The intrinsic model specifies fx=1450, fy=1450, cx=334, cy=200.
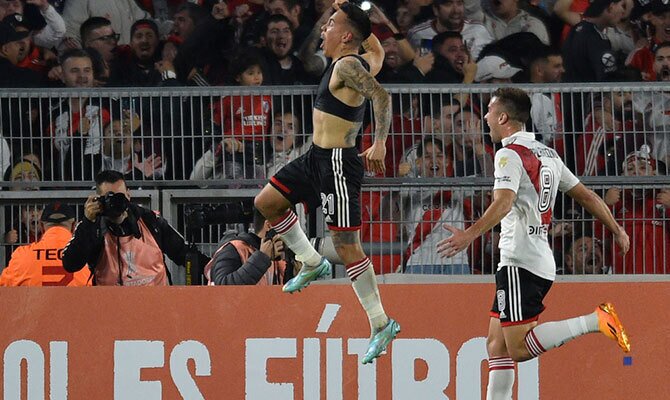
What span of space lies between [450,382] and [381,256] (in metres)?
1.11

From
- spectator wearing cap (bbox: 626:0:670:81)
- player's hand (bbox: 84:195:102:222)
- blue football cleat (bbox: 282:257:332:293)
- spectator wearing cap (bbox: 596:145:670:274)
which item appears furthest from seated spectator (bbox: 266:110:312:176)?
spectator wearing cap (bbox: 626:0:670:81)

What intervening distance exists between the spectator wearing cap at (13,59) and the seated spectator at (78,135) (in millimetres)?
1806

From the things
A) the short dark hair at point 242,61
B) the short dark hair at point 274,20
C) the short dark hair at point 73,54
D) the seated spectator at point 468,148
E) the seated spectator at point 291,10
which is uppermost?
the seated spectator at point 291,10

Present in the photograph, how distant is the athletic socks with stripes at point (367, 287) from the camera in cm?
928

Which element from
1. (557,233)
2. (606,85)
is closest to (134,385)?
(557,233)

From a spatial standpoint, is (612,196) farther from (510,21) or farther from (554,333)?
(510,21)

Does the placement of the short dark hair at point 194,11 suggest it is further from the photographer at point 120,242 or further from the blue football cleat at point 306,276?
the blue football cleat at point 306,276

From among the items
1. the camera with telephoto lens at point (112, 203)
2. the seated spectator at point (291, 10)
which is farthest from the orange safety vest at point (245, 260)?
the seated spectator at point (291, 10)

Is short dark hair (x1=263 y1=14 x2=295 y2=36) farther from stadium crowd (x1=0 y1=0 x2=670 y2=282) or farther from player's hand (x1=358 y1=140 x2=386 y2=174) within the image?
player's hand (x1=358 y1=140 x2=386 y2=174)

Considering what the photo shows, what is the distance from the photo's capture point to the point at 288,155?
450 inches

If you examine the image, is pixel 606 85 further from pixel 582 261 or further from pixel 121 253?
pixel 121 253

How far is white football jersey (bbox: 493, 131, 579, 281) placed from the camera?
31.6 feet

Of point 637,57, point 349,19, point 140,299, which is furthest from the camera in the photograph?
point 637,57

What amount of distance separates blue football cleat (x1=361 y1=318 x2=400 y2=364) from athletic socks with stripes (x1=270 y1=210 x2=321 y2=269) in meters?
0.61
